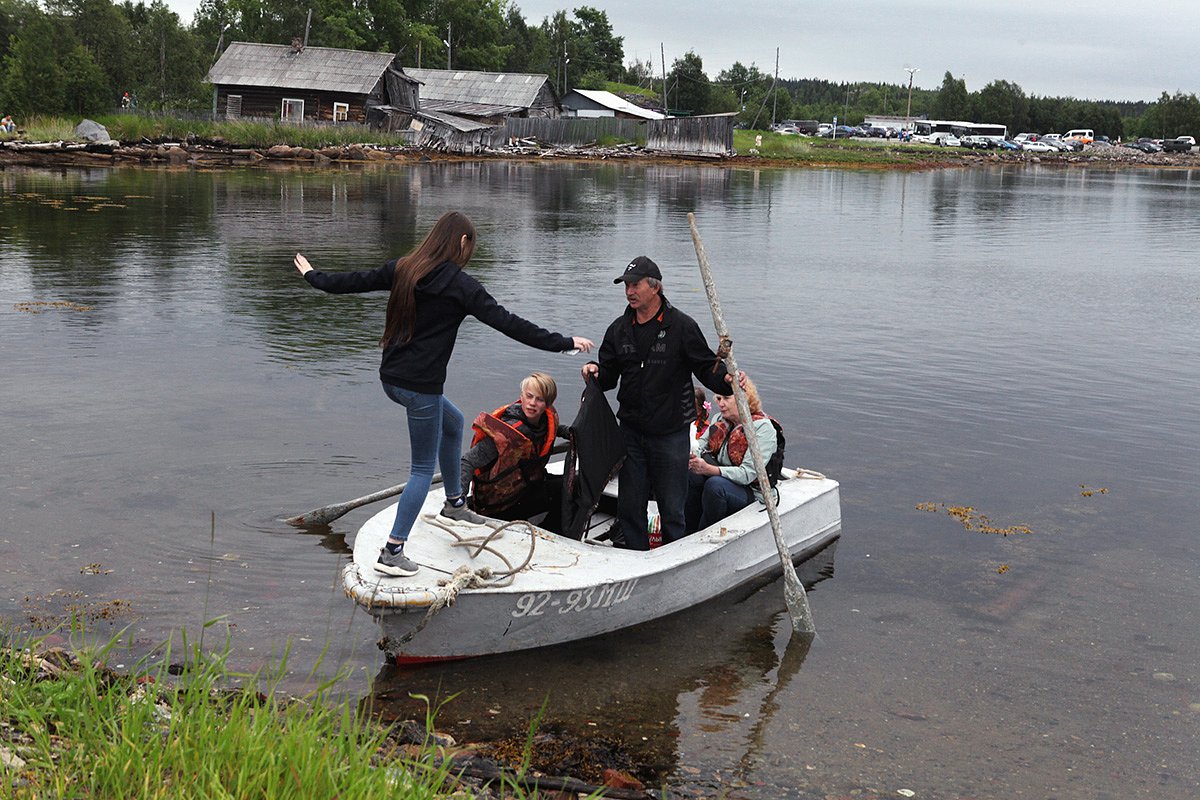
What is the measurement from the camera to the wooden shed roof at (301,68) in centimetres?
6875

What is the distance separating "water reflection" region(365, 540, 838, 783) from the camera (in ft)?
21.9

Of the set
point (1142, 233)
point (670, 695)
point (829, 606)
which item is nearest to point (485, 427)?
point (670, 695)

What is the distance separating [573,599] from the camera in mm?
7273

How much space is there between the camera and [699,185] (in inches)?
2355

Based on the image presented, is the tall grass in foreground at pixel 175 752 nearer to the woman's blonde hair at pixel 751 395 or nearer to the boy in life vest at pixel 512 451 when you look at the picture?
the boy in life vest at pixel 512 451

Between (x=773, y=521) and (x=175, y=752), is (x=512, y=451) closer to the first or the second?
(x=773, y=521)

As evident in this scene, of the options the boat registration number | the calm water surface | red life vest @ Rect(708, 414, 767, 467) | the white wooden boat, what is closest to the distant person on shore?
the white wooden boat

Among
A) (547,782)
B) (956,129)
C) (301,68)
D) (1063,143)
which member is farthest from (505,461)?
(956,129)

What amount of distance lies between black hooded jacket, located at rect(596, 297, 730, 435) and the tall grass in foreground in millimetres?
3305

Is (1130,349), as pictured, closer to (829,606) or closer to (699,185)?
(829,606)

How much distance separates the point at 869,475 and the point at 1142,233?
1297 inches

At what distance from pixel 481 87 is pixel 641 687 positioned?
8140cm

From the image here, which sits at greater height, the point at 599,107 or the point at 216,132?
the point at 599,107

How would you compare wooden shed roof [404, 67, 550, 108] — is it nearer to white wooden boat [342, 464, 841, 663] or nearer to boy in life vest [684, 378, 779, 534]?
boy in life vest [684, 378, 779, 534]
